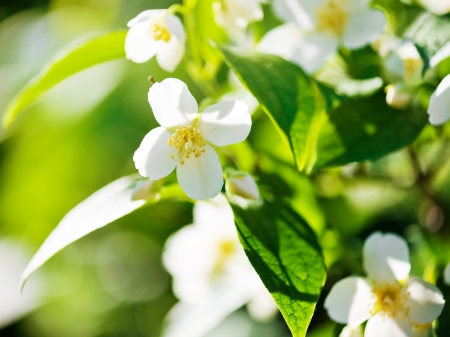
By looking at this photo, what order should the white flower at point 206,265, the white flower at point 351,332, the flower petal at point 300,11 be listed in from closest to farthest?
the white flower at point 351,332
the flower petal at point 300,11
the white flower at point 206,265

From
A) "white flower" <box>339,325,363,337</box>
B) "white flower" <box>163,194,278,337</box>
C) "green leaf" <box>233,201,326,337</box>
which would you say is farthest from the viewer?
"white flower" <box>163,194,278,337</box>

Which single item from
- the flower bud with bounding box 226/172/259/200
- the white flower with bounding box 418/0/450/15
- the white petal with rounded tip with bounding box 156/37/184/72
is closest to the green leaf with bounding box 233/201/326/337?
the flower bud with bounding box 226/172/259/200

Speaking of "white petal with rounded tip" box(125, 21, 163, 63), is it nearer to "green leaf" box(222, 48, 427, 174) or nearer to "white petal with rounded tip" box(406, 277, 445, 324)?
"green leaf" box(222, 48, 427, 174)

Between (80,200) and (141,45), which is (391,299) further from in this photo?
(80,200)

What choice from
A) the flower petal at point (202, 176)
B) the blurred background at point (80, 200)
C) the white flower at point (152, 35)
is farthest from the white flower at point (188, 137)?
the blurred background at point (80, 200)

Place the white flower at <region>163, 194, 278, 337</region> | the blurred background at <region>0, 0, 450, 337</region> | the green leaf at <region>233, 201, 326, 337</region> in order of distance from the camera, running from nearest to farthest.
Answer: the green leaf at <region>233, 201, 326, 337</region> < the white flower at <region>163, 194, 278, 337</region> < the blurred background at <region>0, 0, 450, 337</region>

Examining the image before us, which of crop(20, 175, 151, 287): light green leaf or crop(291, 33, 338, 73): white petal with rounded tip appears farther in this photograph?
crop(291, 33, 338, 73): white petal with rounded tip

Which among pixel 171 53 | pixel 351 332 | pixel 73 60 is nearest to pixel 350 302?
pixel 351 332

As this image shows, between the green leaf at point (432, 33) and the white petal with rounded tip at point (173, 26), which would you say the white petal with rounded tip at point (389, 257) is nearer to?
the green leaf at point (432, 33)
